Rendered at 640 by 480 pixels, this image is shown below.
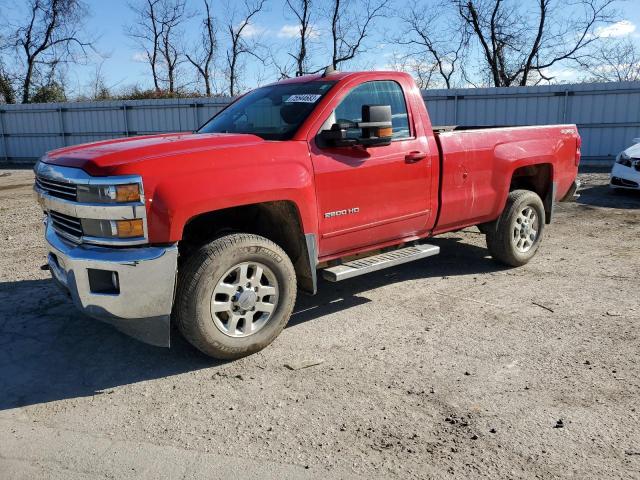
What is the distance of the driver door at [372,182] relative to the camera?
427 cm

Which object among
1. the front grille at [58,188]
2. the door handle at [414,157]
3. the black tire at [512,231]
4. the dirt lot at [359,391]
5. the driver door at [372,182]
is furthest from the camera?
the black tire at [512,231]

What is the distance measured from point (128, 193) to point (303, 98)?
183cm

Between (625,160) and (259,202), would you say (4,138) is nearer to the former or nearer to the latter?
(625,160)

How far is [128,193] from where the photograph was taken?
3330 millimetres

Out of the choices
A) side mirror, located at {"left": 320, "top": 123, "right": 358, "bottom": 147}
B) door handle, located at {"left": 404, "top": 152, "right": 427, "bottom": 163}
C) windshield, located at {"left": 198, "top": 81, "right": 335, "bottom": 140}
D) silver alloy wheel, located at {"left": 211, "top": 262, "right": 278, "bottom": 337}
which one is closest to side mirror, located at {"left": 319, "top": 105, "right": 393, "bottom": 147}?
side mirror, located at {"left": 320, "top": 123, "right": 358, "bottom": 147}

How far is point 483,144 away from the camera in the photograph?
5.44 m

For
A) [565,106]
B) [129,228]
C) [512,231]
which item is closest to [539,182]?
[512,231]

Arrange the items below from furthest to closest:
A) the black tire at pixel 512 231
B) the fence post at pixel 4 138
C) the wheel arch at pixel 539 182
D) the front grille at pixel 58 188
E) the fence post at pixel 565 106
Answer: 1. the fence post at pixel 4 138
2. the fence post at pixel 565 106
3. the wheel arch at pixel 539 182
4. the black tire at pixel 512 231
5. the front grille at pixel 58 188

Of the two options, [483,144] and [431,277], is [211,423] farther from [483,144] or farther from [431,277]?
[483,144]

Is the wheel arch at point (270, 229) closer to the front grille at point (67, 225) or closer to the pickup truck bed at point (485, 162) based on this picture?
the front grille at point (67, 225)

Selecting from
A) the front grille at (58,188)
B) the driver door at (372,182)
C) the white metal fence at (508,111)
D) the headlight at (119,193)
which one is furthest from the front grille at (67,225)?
the white metal fence at (508,111)

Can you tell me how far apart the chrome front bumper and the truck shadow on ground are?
466 mm

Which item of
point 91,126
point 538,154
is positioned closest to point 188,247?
point 538,154

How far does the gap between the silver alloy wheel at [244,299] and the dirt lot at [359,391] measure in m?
0.28
